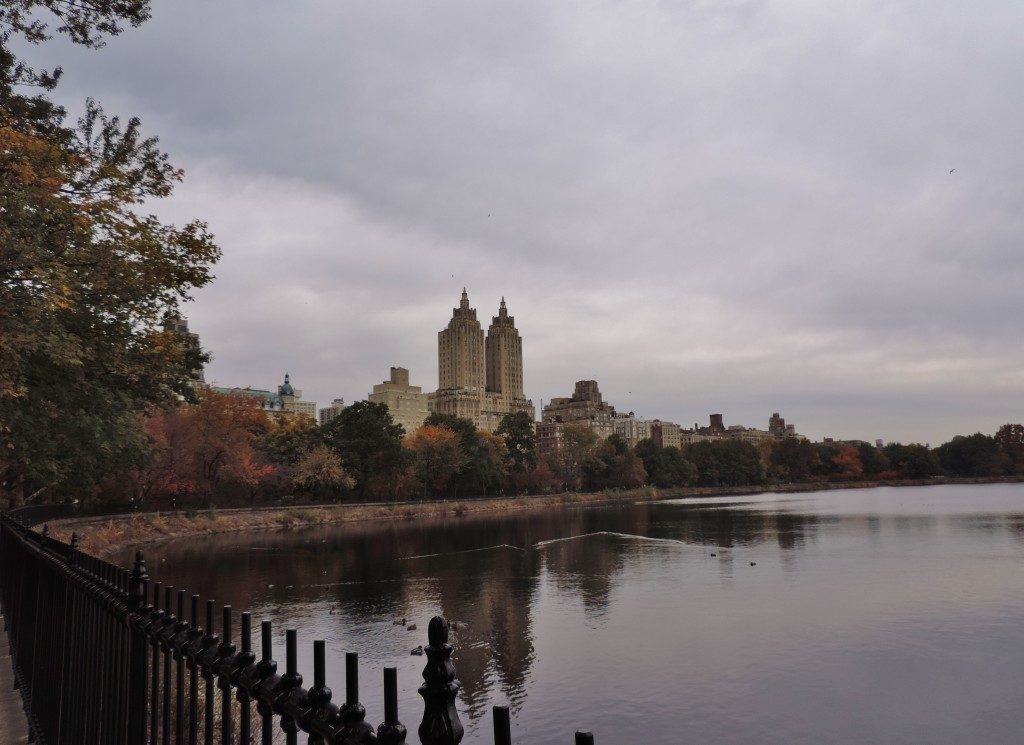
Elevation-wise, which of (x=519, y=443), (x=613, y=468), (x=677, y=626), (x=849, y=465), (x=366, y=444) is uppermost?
(x=519, y=443)

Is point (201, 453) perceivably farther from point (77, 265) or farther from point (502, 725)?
point (502, 725)

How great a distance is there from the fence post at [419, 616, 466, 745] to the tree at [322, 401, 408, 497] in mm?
81818

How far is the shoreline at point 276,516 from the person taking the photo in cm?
4450

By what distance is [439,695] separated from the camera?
2504 mm

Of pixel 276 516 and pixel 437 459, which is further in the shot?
pixel 437 459

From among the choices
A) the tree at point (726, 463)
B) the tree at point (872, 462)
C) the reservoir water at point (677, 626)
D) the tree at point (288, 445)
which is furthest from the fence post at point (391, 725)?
the tree at point (872, 462)

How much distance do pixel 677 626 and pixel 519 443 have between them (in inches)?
3515

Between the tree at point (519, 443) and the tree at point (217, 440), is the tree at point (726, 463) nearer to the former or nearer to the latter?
the tree at point (519, 443)

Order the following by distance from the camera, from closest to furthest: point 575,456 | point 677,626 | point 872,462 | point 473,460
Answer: point 677,626, point 473,460, point 575,456, point 872,462

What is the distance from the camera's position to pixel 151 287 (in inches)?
519

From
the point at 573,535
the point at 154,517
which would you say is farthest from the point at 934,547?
the point at 154,517

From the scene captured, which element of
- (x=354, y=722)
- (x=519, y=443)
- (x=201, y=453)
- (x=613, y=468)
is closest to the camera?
(x=354, y=722)

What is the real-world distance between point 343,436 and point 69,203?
249 feet

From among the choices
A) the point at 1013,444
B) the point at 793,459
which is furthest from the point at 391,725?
the point at 1013,444
